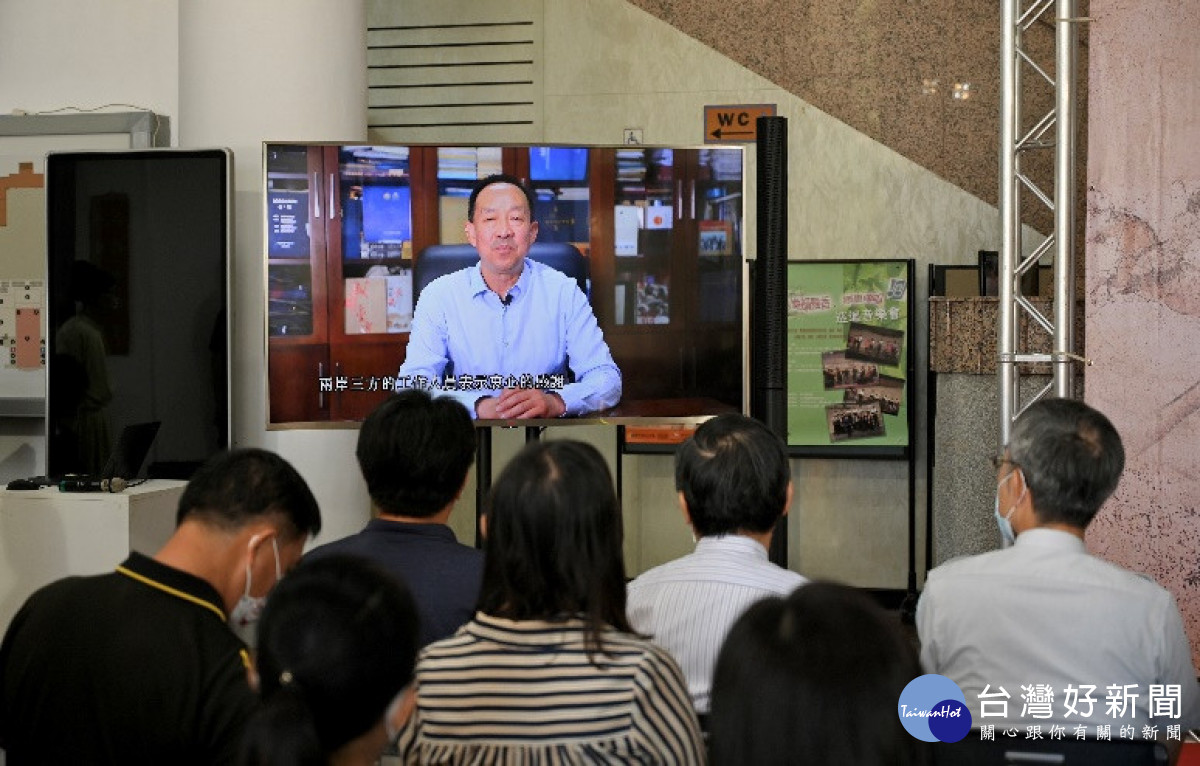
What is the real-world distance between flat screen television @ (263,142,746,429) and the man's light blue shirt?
48 millimetres

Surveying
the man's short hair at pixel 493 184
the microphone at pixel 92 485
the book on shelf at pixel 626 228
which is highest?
the man's short hair at pixel 493 184

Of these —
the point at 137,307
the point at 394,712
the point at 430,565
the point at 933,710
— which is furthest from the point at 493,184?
the point at 394,712

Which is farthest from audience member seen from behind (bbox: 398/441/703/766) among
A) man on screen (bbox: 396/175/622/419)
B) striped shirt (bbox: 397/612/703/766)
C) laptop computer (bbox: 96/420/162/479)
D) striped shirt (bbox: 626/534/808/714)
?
laptop computer (bbox: 96/420/162/479)

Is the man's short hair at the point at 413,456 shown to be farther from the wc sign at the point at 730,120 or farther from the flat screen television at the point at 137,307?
the wc sign at the point at 730,120

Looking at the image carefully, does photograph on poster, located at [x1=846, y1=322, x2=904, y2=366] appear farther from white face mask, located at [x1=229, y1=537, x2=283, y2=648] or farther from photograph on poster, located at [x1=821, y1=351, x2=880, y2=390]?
white face mask, located at [x1=229, y1=537, x2=283, y2=648]

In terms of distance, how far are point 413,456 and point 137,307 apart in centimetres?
285

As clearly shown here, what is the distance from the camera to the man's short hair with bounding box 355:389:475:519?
2.87m

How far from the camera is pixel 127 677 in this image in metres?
1.97

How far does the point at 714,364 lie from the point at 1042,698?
106 inches

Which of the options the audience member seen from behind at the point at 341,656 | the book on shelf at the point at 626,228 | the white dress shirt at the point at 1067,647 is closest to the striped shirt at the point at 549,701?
the audience member seen from behind at the point at 341,656

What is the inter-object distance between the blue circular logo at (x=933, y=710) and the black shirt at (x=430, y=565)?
1007 millimetres

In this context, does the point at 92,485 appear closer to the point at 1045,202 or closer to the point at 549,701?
the point at 549,701

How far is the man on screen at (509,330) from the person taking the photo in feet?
16.3

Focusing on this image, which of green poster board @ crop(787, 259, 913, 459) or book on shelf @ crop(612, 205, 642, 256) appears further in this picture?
green poster board @ crop(787, 259, 913, 459)
